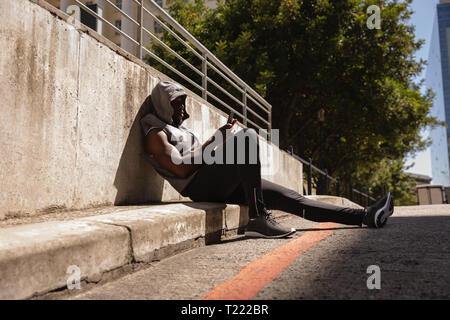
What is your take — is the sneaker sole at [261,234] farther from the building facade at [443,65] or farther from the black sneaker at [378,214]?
the building facade at [443,65]

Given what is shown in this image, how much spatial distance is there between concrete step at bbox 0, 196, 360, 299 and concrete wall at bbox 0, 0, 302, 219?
0.58m

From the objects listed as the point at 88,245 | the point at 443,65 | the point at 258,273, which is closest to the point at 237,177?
the point at 258,273

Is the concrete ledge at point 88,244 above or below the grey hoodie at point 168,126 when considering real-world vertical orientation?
below

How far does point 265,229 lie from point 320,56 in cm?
1038

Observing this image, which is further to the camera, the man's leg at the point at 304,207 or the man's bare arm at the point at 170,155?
the man's leg at the point at 304,207

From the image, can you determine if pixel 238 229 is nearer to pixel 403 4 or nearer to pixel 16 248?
pixel 16 248

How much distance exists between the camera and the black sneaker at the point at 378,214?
4078 millimetres

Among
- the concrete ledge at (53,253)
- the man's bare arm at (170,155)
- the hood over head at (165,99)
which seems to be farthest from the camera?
the hood over head at (165,99)

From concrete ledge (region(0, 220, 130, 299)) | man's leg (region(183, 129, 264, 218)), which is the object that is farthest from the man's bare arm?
concrete ledge (region(0, 220, 130, 299))

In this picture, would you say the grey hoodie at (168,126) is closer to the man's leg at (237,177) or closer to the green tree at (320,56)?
the man's leg at (237,177)

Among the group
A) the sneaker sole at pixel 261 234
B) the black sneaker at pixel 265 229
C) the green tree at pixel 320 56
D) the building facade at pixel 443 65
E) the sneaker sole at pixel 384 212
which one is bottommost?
the sneaker sole at pixel 261 234

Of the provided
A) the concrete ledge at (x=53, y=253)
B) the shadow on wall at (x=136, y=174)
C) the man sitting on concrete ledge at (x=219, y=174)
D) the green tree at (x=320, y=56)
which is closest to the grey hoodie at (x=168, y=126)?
the man sitting on concrete ledge at (x=219, y=174)

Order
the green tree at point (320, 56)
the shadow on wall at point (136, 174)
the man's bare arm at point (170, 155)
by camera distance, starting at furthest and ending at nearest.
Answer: the green tree at point (320, 56) → the shadow on wall at point (136, 174) → the man's bare arm at point (170, 155)

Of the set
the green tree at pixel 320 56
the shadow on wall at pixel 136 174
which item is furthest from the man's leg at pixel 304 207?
the green tree at pixel 320 56
